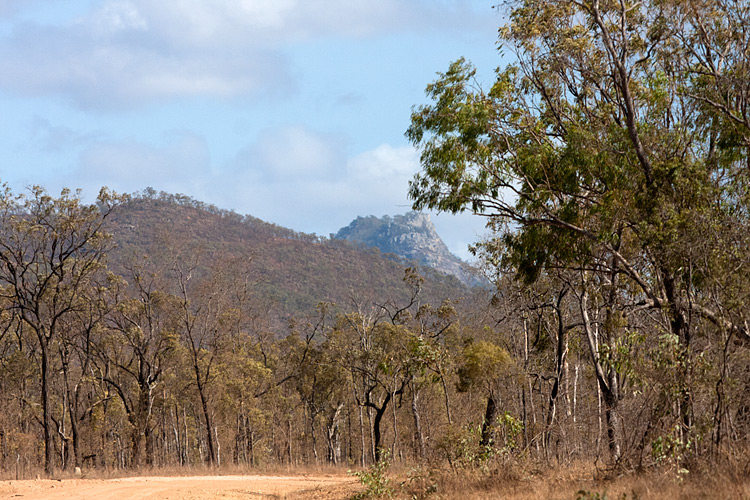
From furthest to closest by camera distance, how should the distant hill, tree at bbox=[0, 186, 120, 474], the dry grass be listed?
the distant hill < tree at bbox=[0, 186, 120, 474] < the dry grass

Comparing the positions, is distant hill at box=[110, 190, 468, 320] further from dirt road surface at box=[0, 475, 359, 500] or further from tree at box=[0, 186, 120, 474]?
dirt road surface at box=[0, 475, 359, 500]

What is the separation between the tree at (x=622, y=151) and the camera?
37.9 ft

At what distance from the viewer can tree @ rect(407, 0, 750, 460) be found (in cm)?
1156

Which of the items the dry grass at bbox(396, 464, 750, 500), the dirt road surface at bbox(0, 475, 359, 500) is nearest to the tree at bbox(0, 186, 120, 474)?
the dirt road surface at bbox(0, 475, 359, 500)

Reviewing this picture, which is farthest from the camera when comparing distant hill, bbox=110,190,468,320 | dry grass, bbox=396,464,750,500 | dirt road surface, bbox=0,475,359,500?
distant hill, bbox=110,190,468,320

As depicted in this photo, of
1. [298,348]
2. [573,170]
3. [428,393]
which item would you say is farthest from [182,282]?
[573,170]

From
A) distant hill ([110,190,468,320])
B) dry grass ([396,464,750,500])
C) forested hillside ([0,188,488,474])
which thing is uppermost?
distant hill ([110,190,468,320])

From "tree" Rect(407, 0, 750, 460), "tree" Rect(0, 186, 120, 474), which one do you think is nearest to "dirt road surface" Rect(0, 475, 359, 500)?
"tree" Rect(0, 186, 120, 474)

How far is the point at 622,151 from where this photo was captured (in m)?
12.7

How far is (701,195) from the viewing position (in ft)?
38.5

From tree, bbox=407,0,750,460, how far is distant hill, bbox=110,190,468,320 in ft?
306

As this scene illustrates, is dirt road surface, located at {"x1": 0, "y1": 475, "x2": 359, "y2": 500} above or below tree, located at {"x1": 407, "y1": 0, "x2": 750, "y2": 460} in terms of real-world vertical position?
below

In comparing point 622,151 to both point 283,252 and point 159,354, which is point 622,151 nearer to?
point 159,354

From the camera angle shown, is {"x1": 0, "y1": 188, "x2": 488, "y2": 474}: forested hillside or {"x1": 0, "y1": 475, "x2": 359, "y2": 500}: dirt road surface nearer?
{"x1": 0, "y1": 475, "x2": 359, "y2": 500}: dirt road surface
